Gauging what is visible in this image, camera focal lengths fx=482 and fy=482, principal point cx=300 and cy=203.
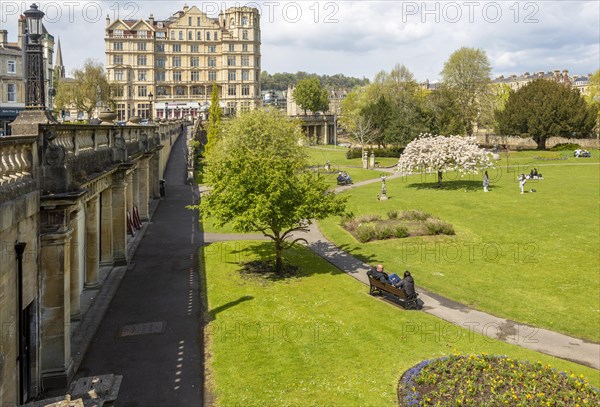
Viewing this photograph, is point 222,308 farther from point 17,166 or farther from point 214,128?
point 214,128

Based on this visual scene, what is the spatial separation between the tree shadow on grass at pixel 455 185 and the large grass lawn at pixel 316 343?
29820 millimetres

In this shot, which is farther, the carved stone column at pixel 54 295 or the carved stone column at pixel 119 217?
the carved stone column at pixel 119 217

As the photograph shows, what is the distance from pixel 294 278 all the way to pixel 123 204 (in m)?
8.01

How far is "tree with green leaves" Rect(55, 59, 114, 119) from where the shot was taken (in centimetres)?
6581

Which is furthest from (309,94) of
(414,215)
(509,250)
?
(509,250)

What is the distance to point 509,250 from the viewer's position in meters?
25.3

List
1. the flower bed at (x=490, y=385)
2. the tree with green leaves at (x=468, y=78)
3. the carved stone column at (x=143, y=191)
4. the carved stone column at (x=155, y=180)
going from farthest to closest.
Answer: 1. the tree with green leaves at (x=468, y=78)
2. the carved stone column at (x=155, y=180)
3. the carved stone column at (x=143, y=191)
4. the flower bed at (x=490, y=385)

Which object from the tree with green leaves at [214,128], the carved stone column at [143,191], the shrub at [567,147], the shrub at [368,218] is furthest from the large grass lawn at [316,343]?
the shrub at [567,147]

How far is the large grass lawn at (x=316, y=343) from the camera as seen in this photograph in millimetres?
11727

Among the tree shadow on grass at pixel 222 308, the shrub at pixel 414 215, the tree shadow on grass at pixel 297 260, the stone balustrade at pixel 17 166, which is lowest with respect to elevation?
the tree shadow on grass at pixel 222 308

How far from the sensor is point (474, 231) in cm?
2938

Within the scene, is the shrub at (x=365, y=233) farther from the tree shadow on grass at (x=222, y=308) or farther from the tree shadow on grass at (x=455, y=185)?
the tree shadow on grass at (x=455, y=185)

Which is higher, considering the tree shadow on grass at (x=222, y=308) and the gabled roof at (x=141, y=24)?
the gabled roof at (x=141, y=24)

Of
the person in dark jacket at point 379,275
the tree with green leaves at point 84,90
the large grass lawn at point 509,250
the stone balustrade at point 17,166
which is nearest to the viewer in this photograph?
the stone balustrade at point 17,166
